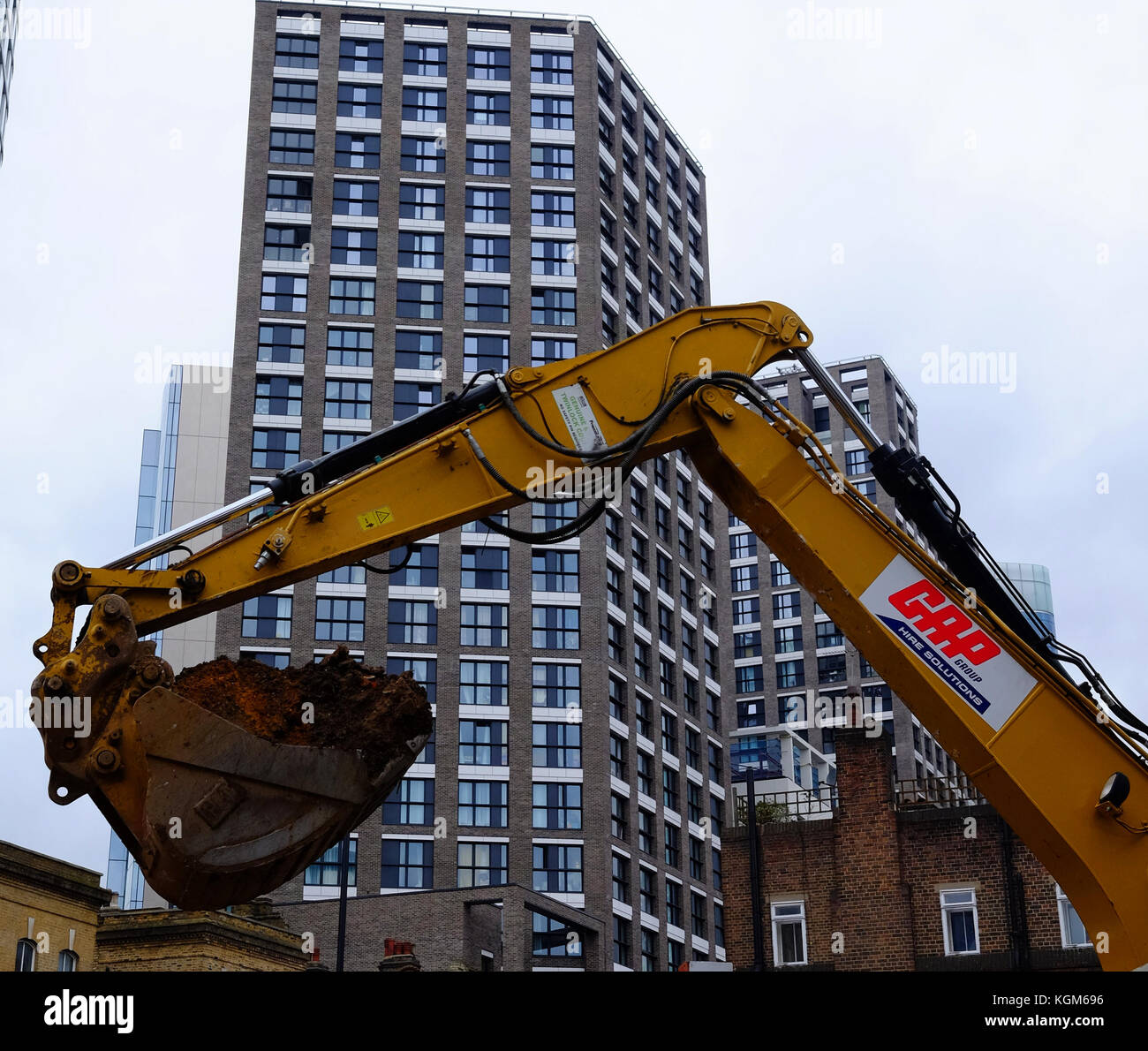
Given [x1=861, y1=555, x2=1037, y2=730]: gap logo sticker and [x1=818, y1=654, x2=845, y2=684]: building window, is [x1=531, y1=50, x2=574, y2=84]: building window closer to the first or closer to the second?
[x1=818, y1=654, x2=845, y2=684]: building window

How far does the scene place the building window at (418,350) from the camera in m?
85.1

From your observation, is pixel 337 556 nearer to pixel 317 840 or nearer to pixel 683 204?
pixel 317 840

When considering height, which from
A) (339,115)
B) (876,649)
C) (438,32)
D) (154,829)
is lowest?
(154,829)

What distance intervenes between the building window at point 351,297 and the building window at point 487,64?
1613 cm

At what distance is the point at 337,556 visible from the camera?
12.7 m

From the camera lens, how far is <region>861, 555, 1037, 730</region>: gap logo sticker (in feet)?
42.0

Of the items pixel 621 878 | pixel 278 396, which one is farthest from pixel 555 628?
pixel 278 396

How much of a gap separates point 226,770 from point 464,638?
226 ft

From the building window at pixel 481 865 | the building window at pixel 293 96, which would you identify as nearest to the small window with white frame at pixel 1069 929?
the building window at pixel 481 865

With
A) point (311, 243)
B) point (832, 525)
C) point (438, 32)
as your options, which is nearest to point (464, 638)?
point (311, 243)

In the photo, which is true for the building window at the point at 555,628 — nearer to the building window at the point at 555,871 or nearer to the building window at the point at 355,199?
the building window at the point at 555,871

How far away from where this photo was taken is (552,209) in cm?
9094
